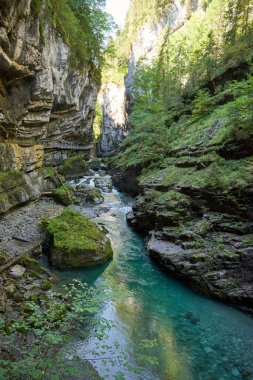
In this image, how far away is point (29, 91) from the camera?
15047 millimetres

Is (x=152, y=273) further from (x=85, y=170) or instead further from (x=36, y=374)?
(x=85, y=170)

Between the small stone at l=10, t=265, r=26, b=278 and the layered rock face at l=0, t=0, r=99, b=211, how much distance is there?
4429 mm

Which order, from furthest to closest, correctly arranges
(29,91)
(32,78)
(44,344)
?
(29,91), (32,78), (44,344)

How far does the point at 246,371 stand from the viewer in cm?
586

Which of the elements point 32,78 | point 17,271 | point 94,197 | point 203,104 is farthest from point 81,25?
point 17,271

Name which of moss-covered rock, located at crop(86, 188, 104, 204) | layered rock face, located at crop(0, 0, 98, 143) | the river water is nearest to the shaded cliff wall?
layered rock face, located at crop(0, 0, 98, 143)

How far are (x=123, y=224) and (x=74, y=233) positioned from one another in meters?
5.10

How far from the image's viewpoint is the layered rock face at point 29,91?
38.3 ft

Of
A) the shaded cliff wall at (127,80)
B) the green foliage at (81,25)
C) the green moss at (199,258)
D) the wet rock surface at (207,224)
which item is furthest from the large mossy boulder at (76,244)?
the shaded cliff wall at (127,80)

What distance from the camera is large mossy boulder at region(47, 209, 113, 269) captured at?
10328 mm

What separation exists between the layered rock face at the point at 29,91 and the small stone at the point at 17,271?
443cm

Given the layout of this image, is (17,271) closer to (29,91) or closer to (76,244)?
(76,244)

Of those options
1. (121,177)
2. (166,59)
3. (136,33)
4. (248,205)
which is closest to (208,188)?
(248,205)

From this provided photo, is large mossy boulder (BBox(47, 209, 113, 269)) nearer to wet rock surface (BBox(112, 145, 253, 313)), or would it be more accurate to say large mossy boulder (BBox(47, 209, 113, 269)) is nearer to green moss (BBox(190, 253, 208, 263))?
wet rock surface (BBox(112, 145, 253, 313))
